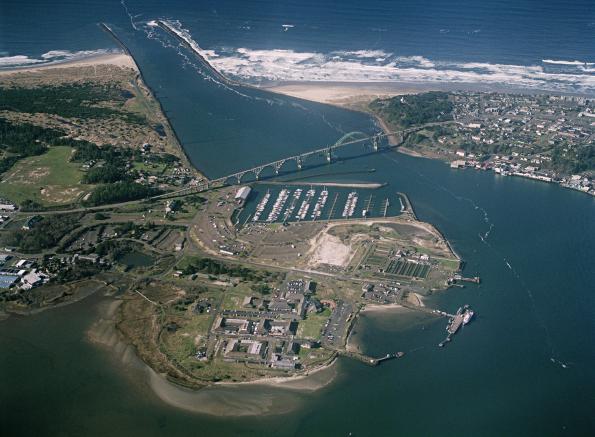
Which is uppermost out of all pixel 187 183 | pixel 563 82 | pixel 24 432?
pixel 563 82

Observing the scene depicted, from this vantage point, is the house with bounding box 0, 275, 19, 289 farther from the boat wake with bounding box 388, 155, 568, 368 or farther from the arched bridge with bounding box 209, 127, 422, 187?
the boat wake with bounding box 388, 155, 568, 368

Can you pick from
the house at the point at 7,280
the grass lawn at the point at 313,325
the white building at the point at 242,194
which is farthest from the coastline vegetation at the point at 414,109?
the house at the point at 7,280

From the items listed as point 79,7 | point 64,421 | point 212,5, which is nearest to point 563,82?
point 212,5

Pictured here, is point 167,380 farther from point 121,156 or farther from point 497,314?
point 121,156

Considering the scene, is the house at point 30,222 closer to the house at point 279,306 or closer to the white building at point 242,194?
the white building at point 242,194

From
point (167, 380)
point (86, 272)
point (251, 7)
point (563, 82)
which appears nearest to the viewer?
point (167, 380)
